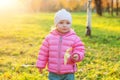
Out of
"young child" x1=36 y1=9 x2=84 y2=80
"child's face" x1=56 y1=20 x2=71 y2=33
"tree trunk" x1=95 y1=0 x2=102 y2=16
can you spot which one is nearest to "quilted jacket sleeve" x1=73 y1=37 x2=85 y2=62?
"young child" x1=36 y1=9 x2=84 y2=80

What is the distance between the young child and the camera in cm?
657

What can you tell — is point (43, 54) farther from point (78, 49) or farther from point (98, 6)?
point (98, 6)

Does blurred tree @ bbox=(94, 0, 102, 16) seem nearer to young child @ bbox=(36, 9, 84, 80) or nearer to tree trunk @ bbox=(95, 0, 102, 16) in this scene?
tree trunk @ bbox=(95, 0, 102, 16)

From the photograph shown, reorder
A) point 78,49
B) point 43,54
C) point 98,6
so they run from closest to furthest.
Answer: point 78,49 → point 43,54 → point 98,6

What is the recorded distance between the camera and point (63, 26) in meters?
6.62

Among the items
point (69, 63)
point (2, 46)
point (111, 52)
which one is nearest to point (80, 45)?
point (69, 63)

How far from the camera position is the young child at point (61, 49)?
21.6ft

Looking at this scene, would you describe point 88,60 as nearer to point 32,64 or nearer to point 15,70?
point 32,64

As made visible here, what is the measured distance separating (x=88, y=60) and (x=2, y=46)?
Result: 15.5 ft

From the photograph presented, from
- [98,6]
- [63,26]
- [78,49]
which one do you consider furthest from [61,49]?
[98,6]

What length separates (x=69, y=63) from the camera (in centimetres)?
659

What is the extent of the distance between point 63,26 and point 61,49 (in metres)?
0.38

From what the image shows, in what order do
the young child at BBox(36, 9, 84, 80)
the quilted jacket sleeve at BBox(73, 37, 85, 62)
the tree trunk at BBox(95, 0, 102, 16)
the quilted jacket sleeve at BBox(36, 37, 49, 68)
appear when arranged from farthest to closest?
the tree trunk at BBox(95, 0, 102, 16) < the quilted jacket sleeve at BBox(36, 37, 49, 68) < the young child at BBox(36, 9, 84, 80) < the quilted jacket sleeve at BBox(73, 37, 85, 62)

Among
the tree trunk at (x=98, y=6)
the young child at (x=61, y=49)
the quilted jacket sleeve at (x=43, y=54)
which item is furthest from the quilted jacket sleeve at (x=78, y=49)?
the tree trunk at (x=98, y=6)
